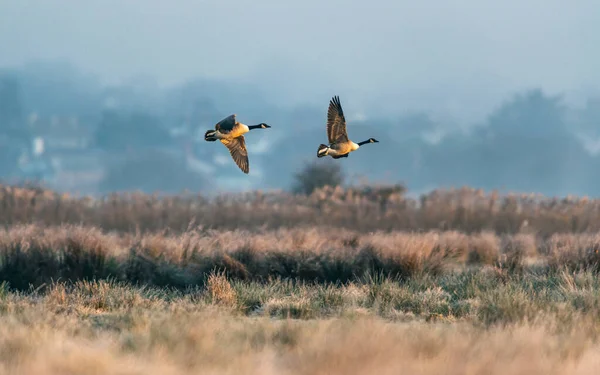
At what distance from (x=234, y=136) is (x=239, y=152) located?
0.87 meters

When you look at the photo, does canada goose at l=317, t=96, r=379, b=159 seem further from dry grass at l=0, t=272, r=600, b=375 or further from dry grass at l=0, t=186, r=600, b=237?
dry grass at l=0, t=186, r=600, b=237

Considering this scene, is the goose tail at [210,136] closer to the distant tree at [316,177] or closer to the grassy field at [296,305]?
the grassy field at [296,305]

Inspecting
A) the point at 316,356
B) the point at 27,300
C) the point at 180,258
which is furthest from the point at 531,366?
the point at 180,258

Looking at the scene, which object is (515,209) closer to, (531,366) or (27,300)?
(27,300)

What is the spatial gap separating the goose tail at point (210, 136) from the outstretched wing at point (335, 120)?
5.65ft

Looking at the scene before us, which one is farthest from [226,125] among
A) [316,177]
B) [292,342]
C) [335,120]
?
[316,177]

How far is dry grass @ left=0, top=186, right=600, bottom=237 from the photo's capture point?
30.2 meters

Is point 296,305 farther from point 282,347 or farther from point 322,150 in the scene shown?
point 282,347

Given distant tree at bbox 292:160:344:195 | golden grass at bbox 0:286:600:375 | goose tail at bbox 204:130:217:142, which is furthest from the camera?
distant tree at bbox 292:160:344:195

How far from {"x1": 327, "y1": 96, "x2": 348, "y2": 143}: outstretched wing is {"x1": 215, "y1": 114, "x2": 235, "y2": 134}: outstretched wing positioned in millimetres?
1367

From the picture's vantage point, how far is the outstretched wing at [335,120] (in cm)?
1343

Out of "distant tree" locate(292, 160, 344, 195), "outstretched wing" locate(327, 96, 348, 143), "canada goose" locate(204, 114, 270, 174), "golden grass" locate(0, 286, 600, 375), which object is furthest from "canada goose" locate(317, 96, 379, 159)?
"distant tree" locate(292, 160, 344, 195)

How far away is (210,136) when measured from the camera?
1234cm

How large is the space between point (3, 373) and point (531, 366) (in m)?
4.17
